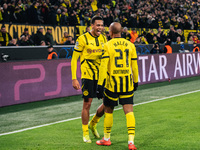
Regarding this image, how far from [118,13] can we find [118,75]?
19.5m

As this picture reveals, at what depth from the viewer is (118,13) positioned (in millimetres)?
24406

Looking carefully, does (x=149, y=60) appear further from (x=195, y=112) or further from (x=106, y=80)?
(x=106, y=80)

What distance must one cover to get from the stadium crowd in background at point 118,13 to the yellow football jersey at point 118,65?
1129cm

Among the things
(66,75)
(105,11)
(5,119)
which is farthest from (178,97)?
(105,11)

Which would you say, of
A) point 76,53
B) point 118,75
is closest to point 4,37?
point 76,53

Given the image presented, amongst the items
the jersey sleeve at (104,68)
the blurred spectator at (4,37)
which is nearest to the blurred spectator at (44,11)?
the blurred spectator at (4,37)

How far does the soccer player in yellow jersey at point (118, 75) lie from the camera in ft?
17.2

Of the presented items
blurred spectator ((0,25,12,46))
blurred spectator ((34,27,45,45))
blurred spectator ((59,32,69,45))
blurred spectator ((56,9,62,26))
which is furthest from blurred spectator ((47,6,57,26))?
blurred spectator ((0,25,12,46))

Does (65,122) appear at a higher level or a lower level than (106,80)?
lower

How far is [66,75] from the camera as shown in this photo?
1229 centimetres

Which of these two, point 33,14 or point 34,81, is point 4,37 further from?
point 34,81

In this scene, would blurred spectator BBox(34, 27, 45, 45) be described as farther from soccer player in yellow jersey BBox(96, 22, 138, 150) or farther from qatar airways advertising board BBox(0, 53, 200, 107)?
soccer player in yellow jersey BBox(96, 22, 138, 150)

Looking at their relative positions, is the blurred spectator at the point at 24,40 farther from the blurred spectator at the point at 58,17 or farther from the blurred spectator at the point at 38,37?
the blurred spectator at the point at 58,17

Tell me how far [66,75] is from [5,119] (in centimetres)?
393
